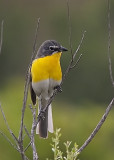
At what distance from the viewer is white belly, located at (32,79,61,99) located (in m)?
5.84

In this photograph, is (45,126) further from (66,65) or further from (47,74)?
(66,65)

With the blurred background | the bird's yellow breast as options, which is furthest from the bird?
the blurred background

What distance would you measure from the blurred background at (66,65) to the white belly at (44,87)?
2754 millimetres

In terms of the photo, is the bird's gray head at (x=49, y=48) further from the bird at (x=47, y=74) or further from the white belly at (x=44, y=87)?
the white belly at (x=44, y=87)

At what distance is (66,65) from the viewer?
→ 1864 cm

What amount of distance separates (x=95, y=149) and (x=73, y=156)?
5.31m

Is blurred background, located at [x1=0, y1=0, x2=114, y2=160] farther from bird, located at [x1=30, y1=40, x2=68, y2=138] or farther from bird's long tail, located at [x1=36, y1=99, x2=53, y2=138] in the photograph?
bird, located at [x1=30, y1=40, x2=68, y2=138]

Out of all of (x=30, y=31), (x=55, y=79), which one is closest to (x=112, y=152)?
(x=55, y=79)

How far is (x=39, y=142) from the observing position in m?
8.88

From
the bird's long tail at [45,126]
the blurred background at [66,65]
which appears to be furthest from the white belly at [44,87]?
the blurred background at [66,65]

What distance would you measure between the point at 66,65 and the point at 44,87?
12.8 meters

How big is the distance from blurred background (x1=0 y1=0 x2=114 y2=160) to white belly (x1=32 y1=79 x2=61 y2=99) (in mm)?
2754

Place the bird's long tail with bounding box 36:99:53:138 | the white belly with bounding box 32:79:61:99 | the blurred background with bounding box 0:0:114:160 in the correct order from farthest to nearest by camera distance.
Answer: the blurred background with bounding box 0:0:114:160 < the white belly with bounding box 32:79:61:99 < the bird's long tail with bounding box 36:99:53:138

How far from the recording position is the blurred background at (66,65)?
31.1 feet
